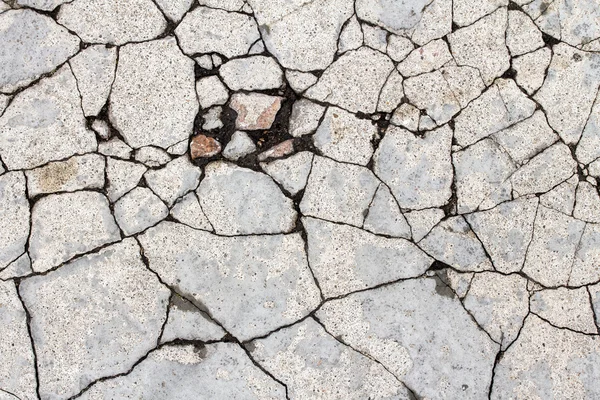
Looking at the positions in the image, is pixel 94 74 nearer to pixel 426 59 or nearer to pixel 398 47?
pixel 398 47

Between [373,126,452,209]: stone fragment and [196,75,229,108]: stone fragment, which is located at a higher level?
[196,75,229,108]: stone fragment

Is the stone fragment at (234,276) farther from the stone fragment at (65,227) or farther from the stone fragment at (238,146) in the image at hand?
the stone fragment at (238,146)

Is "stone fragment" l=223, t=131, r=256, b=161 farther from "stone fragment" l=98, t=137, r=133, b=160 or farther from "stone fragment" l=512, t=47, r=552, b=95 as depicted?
"stone fragment" l=512, t=47, r=552, b=95

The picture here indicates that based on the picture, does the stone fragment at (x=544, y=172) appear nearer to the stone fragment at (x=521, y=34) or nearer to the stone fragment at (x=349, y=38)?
the stone fragment at (x=521, y=34)

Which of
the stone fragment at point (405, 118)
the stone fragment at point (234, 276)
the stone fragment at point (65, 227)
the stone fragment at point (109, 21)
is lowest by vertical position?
the stone fragment at point (234, 276)

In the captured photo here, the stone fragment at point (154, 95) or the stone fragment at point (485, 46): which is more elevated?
the stone fragment at point (485, 46)

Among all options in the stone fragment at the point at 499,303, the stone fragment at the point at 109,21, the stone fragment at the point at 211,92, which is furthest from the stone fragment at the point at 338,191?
the stone fragment at the point at 109,21

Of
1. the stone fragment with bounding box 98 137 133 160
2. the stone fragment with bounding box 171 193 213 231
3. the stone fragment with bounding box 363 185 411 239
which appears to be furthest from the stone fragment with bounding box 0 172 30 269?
the stone fragment with bounding box 363 185 411 239
